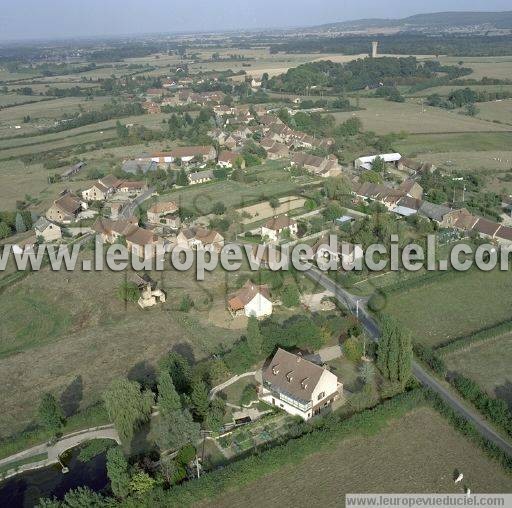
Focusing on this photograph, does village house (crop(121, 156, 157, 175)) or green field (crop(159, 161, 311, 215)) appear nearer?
green field (crop(159, 161, 311, 215))

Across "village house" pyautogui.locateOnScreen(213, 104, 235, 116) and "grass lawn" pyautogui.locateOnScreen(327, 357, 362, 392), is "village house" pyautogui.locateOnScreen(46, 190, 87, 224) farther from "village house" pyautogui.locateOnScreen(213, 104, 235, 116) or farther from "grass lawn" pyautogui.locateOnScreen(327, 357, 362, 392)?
"village house" pyautogui.locateOnScreen(213, 104, 235, 116)

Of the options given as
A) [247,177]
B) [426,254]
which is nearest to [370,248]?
[426,254]

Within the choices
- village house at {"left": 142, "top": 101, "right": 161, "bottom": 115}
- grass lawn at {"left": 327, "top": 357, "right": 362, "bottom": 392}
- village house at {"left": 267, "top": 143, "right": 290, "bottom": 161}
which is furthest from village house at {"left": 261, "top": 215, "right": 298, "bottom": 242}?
village house at {"left": 142, "top": 101, "right": 161, "bottom": 115}

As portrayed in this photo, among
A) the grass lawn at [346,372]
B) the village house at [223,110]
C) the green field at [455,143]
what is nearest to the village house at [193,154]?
the green field at [455,143]

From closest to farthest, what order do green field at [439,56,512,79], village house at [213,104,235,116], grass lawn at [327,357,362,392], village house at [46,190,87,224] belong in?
grass lawn at [327,357,362,392], village house at [46,190,87,224], village house at [213,104,235,116], green field at [439,56,512,79]

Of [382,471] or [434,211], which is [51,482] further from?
[434,211]

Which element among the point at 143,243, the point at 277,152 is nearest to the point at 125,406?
the point at 143,243
